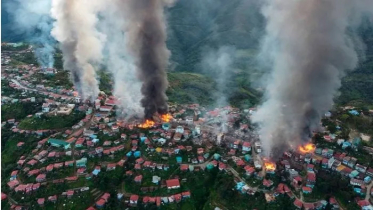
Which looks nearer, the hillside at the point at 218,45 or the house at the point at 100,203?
the house at the point at 100,203

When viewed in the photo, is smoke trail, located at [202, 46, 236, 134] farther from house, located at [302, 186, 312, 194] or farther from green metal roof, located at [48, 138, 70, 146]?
green metal roof, located at [48, 138, 70, 146]

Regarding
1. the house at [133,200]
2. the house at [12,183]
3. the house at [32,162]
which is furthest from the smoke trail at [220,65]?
the house at [12,183]

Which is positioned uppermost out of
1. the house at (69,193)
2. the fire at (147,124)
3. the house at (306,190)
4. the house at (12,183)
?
the fire at (147,124)

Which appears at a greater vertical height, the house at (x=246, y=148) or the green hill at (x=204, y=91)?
the green hill at (x=204, y=91)

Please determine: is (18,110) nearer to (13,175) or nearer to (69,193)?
(13,175)

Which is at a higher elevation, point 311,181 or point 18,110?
point 18,110

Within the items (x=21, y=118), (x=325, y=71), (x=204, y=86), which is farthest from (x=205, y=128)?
(x=204, y=86)

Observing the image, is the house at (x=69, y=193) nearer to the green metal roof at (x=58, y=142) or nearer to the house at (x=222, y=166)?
the green metal roof at (x=58, y=142)

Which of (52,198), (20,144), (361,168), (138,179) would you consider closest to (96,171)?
(138,179)
